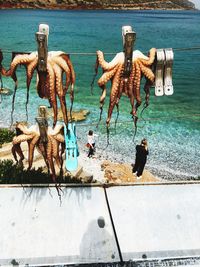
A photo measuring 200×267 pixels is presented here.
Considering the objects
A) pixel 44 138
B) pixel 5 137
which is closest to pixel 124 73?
pixel 44 138

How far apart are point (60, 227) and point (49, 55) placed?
3.98m

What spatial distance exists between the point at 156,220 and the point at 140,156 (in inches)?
221

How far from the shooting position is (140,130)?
22297mm

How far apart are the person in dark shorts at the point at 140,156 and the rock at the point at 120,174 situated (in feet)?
1.45

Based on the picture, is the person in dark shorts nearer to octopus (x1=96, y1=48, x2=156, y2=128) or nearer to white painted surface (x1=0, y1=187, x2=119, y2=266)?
white painted surface (x1=0, y1=187, x2=119, y2=266)

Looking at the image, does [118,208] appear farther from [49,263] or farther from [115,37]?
[115,37]

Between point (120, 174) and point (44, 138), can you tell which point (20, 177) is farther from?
point (120, 174)

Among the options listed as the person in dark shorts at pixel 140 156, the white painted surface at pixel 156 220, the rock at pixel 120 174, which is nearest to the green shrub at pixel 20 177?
the white painted surface at pixel 156 220

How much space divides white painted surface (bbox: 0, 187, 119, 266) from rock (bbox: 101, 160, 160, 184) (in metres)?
6.33

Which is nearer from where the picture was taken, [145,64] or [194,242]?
[145,64]

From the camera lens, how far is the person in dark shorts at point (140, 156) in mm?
12402

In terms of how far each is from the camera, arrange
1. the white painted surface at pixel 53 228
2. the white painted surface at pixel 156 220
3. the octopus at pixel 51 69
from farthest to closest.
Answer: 1. the white painted surface at pixel 156 220
2. the white painted surface at pixel 53 228
3. the octopus at pixel 51 69

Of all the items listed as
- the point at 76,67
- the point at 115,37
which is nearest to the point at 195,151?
the point at 76,67

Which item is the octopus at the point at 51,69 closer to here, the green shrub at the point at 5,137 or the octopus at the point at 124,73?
the octopus at the point at 124,73
